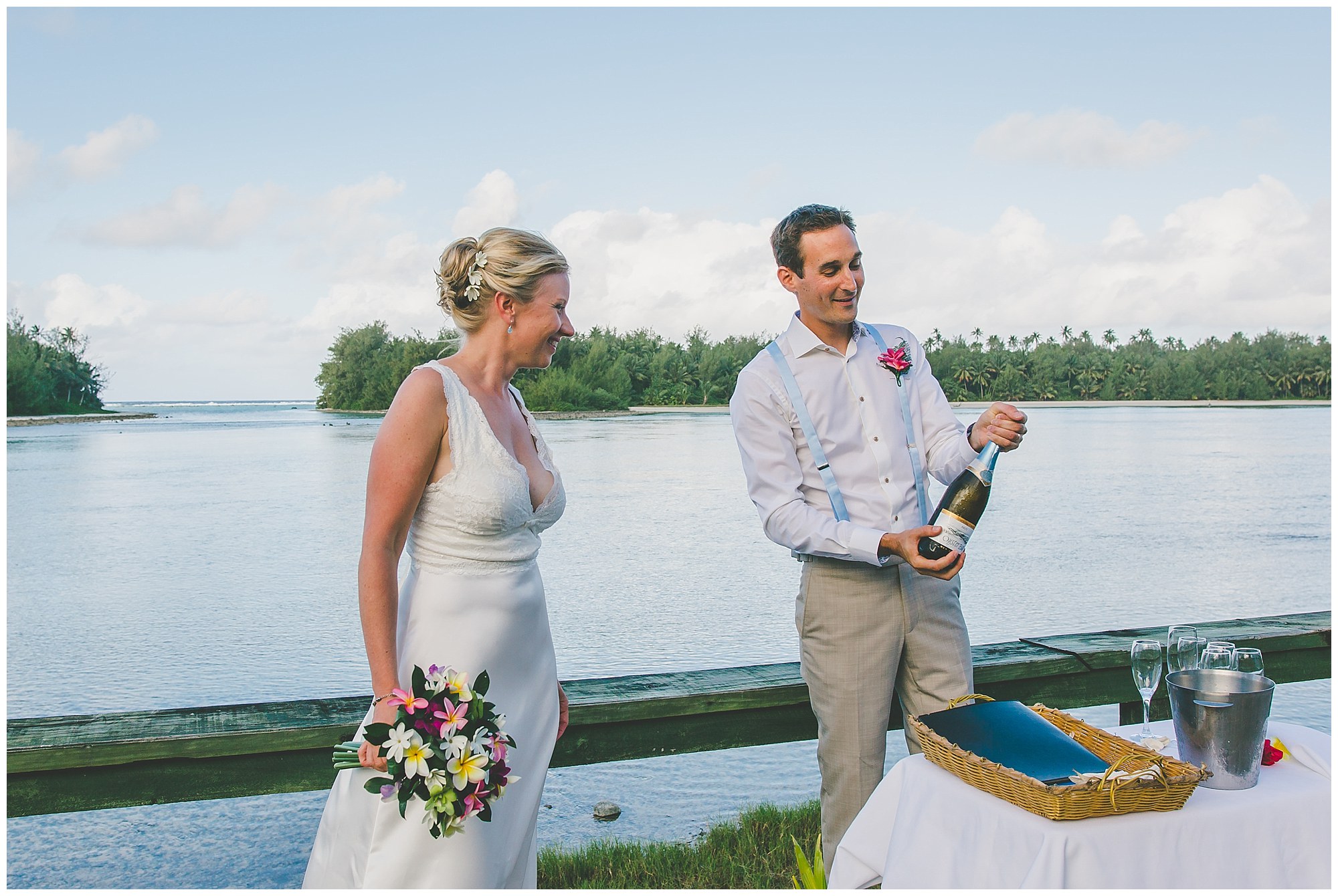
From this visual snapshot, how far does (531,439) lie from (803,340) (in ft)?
2.77

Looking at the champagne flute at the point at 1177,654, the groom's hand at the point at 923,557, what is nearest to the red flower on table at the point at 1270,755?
the champagne flute at the point at 1177,654

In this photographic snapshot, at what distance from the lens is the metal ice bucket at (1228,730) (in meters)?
2.10

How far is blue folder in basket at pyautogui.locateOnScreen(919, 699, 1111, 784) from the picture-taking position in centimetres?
203

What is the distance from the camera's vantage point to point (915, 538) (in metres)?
2.60

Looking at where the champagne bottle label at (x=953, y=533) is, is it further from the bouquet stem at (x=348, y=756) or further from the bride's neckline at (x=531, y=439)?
the bouquet stem at (x=348, y=756)

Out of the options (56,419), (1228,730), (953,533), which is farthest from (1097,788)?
(56,419)

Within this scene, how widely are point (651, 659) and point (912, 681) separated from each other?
427 centimetres

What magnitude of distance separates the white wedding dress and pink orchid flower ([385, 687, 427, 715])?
0.36 feet

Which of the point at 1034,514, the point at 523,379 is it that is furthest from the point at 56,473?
the point at 523,379

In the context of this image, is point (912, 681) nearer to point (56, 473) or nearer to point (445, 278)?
point (445, 278)

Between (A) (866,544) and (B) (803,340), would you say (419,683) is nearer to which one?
(A) (866,544)

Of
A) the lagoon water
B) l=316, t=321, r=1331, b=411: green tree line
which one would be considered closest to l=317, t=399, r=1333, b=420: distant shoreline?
l=316, t=321, r=1331, b=411: green tree line

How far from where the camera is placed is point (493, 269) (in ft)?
8.10

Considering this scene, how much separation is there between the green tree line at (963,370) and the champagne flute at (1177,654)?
46666 millimetres
